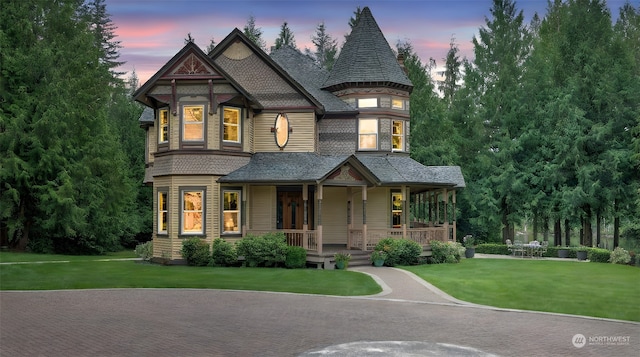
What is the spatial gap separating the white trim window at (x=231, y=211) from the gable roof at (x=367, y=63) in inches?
377

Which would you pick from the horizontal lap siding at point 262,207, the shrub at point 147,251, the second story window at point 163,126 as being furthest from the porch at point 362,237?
the second story window at point 163,126

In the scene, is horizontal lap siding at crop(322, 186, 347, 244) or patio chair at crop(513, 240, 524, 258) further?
patio chair at crop(513, 240, 524, 258)

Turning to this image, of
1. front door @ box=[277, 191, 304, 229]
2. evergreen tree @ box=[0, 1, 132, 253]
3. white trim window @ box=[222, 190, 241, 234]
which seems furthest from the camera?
evergreen tree @ box=[0, 1, 132, 253]

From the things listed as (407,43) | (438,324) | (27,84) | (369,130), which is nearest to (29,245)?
(27,84)

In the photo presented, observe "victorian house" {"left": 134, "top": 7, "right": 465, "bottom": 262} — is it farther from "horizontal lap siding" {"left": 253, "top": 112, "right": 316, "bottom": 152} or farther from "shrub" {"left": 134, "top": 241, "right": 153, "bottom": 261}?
"shrub" {"left": 134, "top": 241, "right": 153, "bottom": 261}

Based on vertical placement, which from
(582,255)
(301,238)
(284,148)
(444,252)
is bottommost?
(582,255)

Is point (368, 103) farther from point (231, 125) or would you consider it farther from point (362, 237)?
point (231, 125)

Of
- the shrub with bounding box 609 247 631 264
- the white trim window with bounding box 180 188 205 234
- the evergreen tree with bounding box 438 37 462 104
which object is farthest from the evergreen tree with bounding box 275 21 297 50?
the shrub with bounding box 609 247 631 264

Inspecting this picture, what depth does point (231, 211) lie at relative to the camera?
29203mm

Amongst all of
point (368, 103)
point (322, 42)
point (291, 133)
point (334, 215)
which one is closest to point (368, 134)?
point (368, 103)

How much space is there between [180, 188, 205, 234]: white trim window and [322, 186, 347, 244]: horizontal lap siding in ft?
23.7

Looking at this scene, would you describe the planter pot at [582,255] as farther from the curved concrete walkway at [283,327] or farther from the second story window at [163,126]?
the second story window at [163,126]

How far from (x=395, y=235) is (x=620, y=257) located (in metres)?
12.6

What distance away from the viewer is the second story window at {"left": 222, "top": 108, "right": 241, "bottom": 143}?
1143 inches
